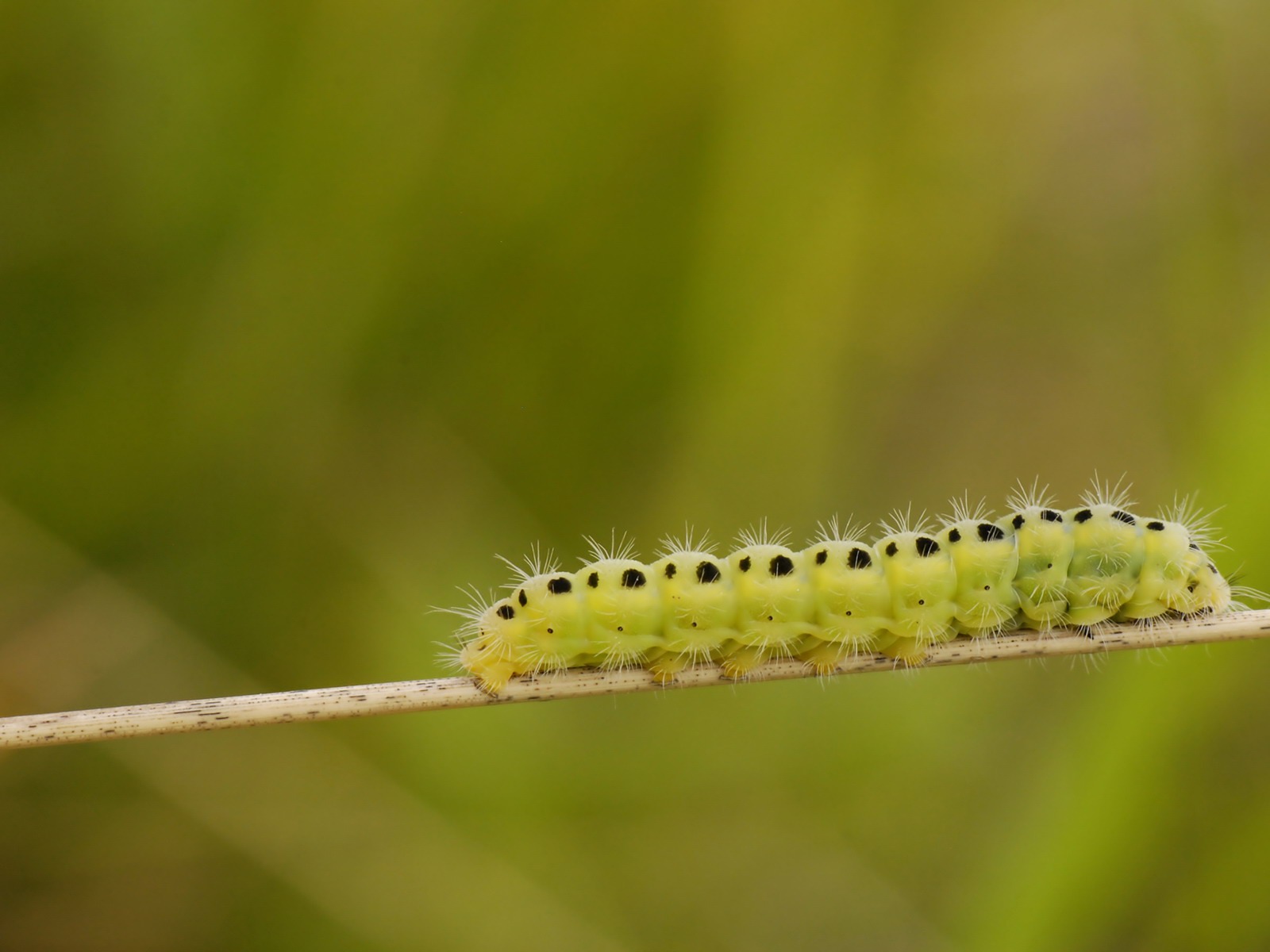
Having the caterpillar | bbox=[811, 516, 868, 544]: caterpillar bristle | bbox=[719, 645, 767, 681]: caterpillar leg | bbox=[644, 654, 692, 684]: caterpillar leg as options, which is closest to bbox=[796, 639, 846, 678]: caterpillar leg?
the caterpillar

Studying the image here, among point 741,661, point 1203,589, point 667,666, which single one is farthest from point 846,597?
point 1203,589

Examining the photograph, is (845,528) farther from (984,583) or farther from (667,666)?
(667,666)

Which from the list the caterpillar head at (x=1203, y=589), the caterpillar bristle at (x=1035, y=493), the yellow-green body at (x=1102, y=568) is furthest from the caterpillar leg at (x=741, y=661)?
the caterpillar bristle at (x=1035, y=493)

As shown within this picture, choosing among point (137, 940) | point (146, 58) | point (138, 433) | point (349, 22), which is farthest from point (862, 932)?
point (146, 58)

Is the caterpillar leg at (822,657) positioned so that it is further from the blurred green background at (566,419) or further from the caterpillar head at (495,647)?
the blurred green background at (566,419)

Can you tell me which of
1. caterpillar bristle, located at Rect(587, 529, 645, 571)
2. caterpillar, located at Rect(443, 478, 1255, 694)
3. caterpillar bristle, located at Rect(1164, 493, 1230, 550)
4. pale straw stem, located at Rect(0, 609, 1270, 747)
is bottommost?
pale straw stem, located at Rect(0, 609, 1270, 747)

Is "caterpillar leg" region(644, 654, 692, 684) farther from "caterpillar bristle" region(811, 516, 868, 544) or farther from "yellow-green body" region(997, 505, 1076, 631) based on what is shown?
"caterpillar bristle" region(811, 516, 868, 544)

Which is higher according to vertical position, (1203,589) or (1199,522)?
(1199,522)

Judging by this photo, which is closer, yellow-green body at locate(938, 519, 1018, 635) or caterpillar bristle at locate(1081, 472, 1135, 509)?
yellow-green body at locate(938, 519, 1018, 635)
